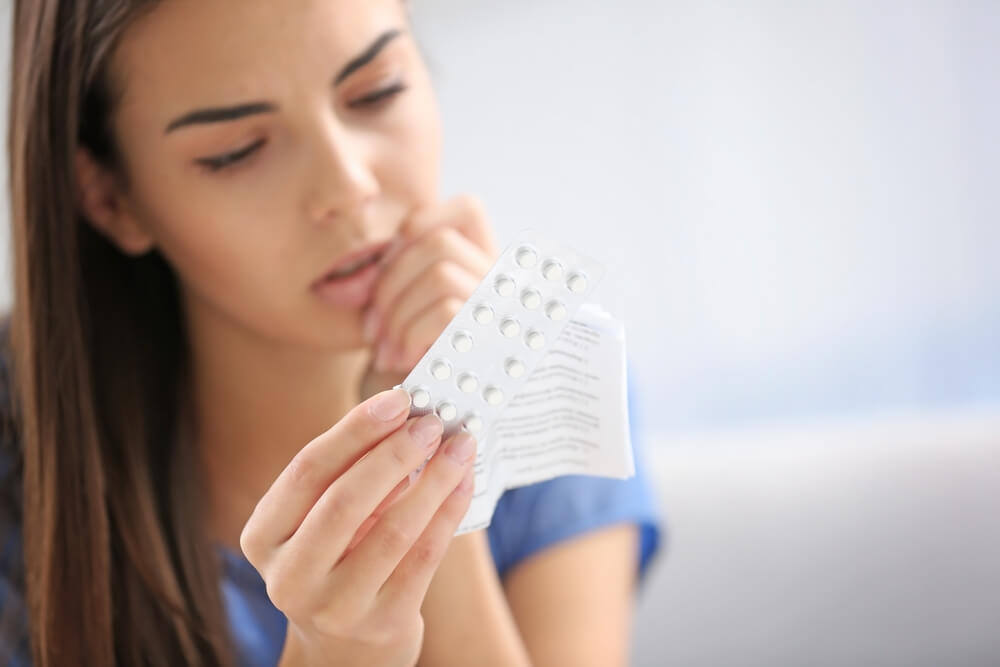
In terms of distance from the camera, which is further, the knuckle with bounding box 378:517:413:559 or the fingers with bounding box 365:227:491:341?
the fingers with bounding box 365:227:491:341

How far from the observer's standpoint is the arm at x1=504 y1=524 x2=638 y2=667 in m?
0.90

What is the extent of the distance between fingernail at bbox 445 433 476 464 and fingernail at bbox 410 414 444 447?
0.01 metres

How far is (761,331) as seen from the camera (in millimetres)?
1662

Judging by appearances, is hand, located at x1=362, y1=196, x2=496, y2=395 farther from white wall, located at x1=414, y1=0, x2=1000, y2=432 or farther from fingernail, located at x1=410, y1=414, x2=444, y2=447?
white wall, located at x1=414, y1=0, x2=1000, y2=432

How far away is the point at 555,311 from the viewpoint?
52cm

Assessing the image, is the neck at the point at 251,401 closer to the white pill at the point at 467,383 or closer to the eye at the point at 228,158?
the eye at the point at 228,158

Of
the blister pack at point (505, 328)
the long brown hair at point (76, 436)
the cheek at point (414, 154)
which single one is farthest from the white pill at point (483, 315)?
the long brown hair at point (76, 436)

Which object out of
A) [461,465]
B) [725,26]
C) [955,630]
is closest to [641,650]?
[955,630]

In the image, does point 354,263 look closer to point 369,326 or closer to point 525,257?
point 369,326

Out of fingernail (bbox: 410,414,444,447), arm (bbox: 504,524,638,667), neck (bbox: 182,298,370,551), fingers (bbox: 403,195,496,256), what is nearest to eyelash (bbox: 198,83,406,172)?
fingers (bbox: 403,195,496,256)

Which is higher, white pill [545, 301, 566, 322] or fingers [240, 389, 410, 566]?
white pill [545, 301, 566, 322]

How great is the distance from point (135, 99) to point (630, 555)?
691 mm

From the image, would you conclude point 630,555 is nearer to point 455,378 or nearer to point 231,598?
point 231,598

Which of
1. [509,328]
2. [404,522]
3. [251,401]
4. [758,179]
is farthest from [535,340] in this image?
[758,179]
